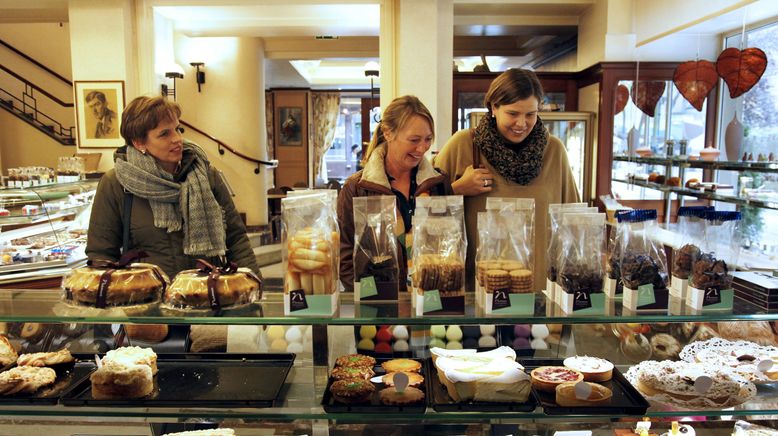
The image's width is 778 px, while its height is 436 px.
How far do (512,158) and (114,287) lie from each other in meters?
1.56

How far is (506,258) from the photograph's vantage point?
4.89 feet

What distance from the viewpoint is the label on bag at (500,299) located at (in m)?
1.41

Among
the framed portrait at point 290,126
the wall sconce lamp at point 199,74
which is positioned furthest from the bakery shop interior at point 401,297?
the framed portrait at point 290,126

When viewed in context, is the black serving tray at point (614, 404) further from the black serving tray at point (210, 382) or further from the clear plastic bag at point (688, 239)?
the black serving tray at point (210, 382)

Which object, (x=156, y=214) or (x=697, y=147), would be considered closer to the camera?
(x=156, y=214)

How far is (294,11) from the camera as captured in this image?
298 inches

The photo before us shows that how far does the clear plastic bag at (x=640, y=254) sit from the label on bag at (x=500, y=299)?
1.02ft

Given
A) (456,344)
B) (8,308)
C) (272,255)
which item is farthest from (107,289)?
(272,255)

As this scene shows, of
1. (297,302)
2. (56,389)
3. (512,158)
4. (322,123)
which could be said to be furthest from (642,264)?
(322,123)

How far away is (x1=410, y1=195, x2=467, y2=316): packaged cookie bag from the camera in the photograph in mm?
1419

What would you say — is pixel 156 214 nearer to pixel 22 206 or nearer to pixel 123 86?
pixel 22 206

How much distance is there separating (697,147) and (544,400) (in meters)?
5.86

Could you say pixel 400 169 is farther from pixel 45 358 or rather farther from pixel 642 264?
pixel 45 358

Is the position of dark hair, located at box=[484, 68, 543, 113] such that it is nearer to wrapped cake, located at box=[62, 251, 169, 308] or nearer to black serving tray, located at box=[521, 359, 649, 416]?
black serving tray, located at box=[521, 359, 649, 416]
